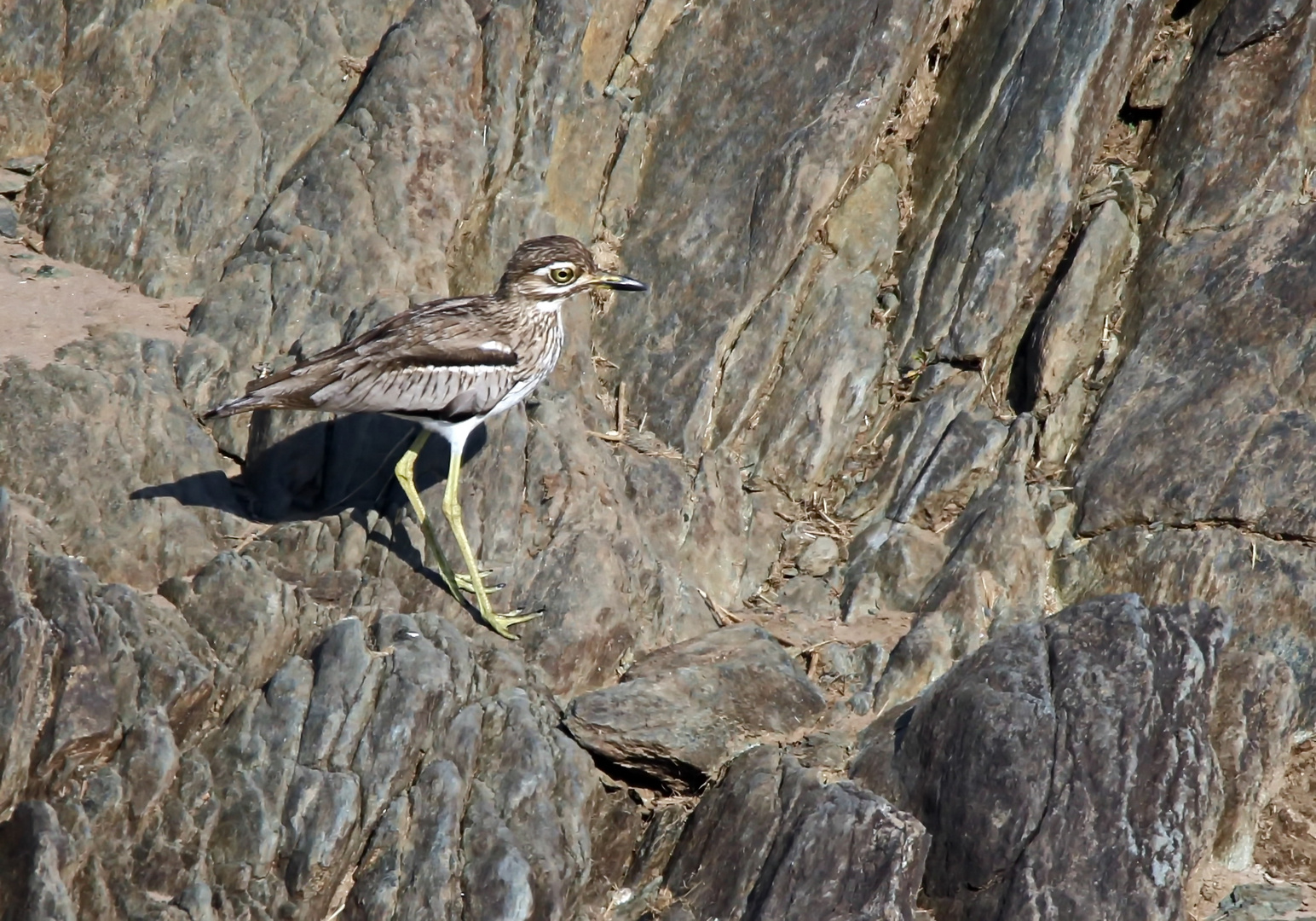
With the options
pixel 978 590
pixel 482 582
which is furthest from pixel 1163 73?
pixel 482 582

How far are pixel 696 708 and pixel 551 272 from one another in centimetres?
270

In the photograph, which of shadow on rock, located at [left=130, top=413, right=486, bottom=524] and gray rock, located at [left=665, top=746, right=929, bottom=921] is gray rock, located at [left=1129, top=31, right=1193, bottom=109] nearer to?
shadow on rock, located at [left=130, top=413, right=486, bottom=524]

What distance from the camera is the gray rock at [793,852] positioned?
21.8ft

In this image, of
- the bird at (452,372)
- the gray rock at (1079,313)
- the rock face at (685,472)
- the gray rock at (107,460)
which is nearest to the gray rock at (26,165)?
the rock face at (685,472)

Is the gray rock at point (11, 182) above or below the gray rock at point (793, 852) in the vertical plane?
above

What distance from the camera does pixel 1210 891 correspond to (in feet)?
24.0

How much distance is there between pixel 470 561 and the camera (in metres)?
7.83

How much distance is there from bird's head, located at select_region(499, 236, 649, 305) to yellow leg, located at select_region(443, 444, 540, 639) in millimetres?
1154

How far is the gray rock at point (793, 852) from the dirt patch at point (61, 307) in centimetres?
463

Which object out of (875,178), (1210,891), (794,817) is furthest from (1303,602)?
(875,178)

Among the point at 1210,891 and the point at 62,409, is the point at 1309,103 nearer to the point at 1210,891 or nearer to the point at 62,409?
the point at 1210,891

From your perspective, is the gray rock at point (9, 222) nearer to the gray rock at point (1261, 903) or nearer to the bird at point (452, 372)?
the bird at point (452, 372)

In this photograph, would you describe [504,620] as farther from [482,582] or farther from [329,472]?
[329,472]

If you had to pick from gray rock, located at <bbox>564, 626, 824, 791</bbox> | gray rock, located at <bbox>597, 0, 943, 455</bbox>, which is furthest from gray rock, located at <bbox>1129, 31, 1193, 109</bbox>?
gray rock, located at <bbox>564, 626, 824, 791</bbox>
